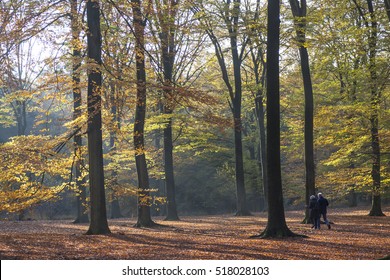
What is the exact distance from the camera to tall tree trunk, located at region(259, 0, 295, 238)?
1641 cm

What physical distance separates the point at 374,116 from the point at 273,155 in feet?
37.3

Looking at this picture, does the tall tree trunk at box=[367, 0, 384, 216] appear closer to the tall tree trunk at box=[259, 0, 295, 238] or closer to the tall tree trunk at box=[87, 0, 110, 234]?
the tall tree trunk at box=[259, 0, 295, 238]

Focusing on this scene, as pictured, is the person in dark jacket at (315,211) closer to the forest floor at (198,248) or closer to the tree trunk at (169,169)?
the forest floor at (198,248)

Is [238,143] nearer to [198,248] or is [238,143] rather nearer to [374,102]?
[374,102]

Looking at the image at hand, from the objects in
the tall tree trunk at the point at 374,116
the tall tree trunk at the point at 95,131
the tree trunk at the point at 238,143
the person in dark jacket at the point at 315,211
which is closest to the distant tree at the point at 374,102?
the tall tree trunk at the point at 374,116

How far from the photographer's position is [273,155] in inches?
651

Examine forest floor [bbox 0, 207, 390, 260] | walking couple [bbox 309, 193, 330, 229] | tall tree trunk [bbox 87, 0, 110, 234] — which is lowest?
forest floor [bbox 0, 207, 390, 260]

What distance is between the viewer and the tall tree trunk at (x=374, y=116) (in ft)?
76.0

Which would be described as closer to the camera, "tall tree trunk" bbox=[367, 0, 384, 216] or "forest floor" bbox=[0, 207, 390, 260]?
"forest floor" bbox=[0, 207, 390, 260]

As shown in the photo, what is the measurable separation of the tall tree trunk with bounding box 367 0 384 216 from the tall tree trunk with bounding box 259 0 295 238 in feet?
22.4

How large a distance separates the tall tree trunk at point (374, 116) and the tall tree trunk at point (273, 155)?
6.84 metres

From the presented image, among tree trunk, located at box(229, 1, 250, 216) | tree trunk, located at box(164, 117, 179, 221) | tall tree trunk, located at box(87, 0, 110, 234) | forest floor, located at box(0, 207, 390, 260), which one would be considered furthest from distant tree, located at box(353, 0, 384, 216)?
tree trunk, located at box(164, 117, 179, 221)

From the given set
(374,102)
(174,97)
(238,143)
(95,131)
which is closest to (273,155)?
(174,97)
